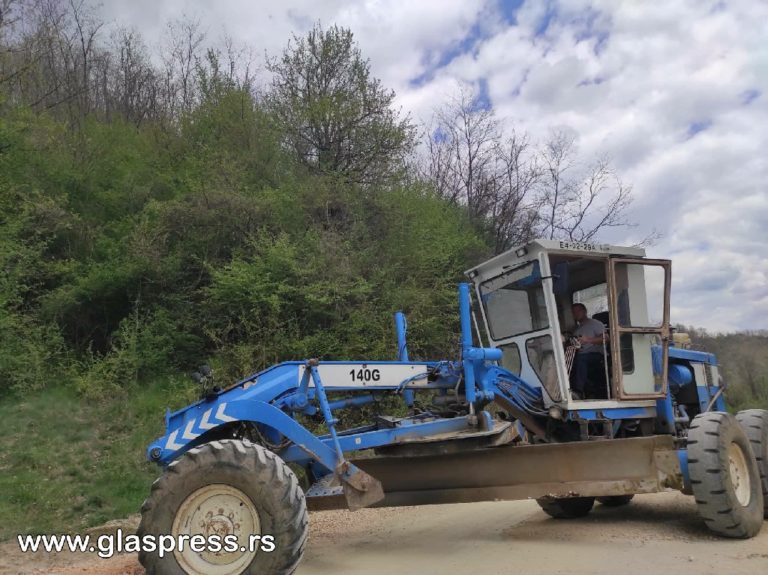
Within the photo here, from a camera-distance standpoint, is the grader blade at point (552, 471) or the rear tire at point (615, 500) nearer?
the grader blade at point (552, 471)

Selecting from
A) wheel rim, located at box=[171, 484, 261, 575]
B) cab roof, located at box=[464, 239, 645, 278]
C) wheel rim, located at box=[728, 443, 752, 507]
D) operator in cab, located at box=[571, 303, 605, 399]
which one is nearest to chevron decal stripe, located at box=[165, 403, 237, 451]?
wheel rim, located at box=[171, 484, 261, 575]

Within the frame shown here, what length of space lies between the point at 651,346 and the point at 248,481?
4738 mm

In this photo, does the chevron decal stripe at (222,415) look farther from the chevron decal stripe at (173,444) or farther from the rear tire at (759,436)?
the rear tire at (759,436)

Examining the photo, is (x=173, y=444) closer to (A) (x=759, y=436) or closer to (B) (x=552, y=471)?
(B) (x=552, y=471)

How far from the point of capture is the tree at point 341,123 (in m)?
17.3

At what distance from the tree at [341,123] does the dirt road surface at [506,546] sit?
10949 millimetres

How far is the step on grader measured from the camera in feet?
15.1

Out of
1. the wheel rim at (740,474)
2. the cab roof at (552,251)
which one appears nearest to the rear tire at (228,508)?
the cab roof at (552,251)

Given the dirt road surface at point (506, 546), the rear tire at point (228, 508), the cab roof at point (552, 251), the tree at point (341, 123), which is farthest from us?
the tree at point (341, 123)

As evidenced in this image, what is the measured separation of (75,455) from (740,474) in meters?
9.09

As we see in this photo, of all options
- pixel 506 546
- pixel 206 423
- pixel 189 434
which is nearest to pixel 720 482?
pixel 506 546

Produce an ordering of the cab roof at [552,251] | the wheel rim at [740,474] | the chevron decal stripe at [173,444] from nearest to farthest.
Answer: the chevron decal stripe at [173,444] < the wheel rim at [740,474] < the cab roof at [552,251]

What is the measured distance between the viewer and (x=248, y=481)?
4586 millimetres

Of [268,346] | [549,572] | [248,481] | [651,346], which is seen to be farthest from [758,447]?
[268,346]
